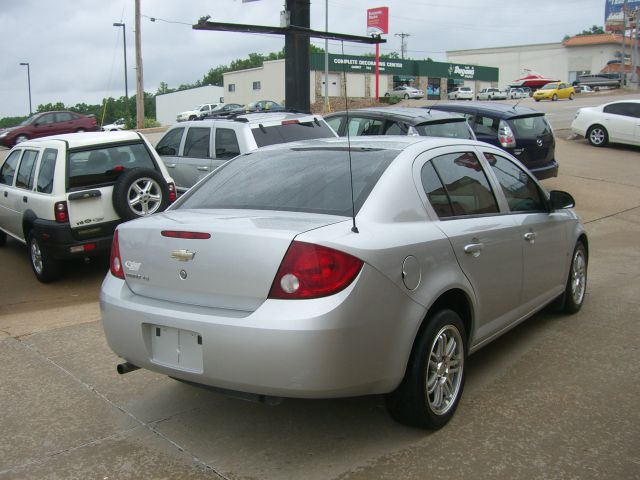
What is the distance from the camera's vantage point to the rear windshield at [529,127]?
1216 cm

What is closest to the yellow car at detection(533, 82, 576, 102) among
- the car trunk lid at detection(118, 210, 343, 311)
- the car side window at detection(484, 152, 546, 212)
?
the car side window at detection(484, 152, 546, 212)

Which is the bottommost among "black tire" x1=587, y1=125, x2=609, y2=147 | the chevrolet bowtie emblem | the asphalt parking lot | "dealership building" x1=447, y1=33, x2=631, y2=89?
the asphalt parking lot

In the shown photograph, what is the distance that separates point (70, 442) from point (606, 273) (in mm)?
6013

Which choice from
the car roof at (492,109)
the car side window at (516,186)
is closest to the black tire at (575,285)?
the car side window at (516,186)

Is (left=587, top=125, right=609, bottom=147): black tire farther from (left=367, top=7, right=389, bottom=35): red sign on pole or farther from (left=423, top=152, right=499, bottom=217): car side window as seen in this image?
(left=367, top=7, right=389, bottom=35): red sign on pole

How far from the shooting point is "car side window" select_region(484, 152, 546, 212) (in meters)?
4.79

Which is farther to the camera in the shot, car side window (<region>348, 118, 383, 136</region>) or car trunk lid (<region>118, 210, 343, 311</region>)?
car side window (<region>348, 118, 383, 136</region>)

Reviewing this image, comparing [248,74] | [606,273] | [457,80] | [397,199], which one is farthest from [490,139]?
[457,80]

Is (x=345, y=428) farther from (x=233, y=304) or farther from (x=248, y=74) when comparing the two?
(x=248, y=74)

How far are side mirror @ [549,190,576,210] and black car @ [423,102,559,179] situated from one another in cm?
676

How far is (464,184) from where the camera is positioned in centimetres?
429

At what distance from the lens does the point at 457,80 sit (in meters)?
82.4

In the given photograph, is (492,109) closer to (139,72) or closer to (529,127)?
(529,127)

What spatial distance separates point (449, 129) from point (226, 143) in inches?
145
